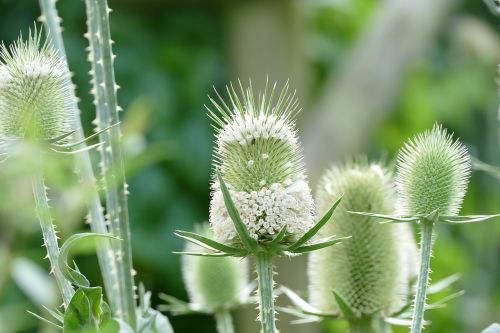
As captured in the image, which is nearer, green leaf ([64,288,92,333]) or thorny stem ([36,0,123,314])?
green leaf ([64,288,92,333])

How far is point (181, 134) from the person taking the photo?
136 inches

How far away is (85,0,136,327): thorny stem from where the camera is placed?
2.93 feet

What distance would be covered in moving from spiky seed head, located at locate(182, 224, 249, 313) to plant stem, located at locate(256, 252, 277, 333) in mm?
355

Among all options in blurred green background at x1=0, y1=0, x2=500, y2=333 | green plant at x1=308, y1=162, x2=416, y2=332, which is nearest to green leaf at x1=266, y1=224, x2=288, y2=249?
green plant at x1=308, y1=162, x2=416, y2=332

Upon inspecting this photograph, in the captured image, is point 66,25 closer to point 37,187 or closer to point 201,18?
point 201,18

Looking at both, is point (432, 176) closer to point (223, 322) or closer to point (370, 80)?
point (223, 322)

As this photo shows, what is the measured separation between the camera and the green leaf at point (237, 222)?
0.74 m

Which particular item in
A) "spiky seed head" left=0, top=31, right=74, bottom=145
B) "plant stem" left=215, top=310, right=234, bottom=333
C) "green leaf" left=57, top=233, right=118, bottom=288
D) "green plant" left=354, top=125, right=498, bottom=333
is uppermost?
"spiky seed head" left=0, top=31, right=74, bottom=145

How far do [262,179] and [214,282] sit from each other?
16.5 inches

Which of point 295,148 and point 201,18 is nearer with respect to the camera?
point 295,148

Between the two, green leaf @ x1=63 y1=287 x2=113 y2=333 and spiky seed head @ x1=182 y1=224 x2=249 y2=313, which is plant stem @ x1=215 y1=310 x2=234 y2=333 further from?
green leaf @ x1=63 y1=287 x2=113 y2=333

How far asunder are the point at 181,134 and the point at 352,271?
7.92 feet

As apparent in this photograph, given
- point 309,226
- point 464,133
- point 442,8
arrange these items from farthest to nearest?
1. point 464,133
2. point 442,8
3. point 309,226

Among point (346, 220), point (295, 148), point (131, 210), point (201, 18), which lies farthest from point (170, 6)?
point (295, 148)
